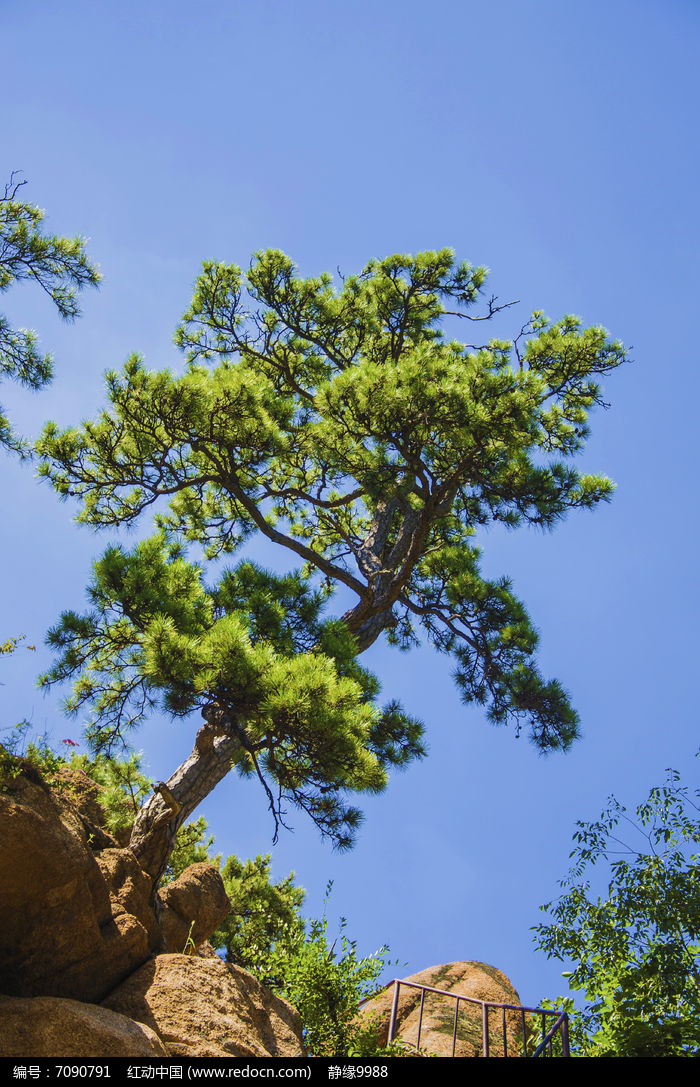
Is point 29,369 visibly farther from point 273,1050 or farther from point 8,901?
point 273,1050

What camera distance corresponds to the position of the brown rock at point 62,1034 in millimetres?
3600

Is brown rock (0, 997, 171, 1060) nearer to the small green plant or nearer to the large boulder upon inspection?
the large boulder

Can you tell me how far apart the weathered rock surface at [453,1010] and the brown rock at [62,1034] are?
2.67 meters

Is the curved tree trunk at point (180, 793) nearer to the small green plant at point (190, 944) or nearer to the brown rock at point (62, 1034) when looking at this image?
the small green plant at point (190, 944)

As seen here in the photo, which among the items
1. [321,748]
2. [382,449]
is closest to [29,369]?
[382,449]

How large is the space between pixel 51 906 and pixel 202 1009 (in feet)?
4.03

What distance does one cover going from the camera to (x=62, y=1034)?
369 cm

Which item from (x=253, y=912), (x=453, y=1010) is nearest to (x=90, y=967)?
(x=453, y=1010)

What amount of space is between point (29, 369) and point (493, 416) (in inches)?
193

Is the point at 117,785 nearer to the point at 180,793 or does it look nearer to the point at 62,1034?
the point at 180,793

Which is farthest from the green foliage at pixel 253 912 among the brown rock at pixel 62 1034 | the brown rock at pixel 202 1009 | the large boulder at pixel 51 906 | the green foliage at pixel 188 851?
the brown rock at pixel 62 1034

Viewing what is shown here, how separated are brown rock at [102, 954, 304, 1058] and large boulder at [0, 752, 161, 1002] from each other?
216mm

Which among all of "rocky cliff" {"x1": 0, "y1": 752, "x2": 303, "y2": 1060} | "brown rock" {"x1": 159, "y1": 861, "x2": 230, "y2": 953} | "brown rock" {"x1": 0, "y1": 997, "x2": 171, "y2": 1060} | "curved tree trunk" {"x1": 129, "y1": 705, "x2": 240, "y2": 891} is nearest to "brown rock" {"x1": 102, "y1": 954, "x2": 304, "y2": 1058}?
"rocky cliff" {"x1": 0, "y1": 752, "x2": 303, "y2": 1060}
